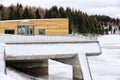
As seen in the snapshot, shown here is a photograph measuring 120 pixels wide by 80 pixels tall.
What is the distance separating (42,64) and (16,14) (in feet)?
128

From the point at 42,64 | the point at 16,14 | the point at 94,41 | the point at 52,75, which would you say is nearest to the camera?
the point at 94,41

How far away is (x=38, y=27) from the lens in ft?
83.8

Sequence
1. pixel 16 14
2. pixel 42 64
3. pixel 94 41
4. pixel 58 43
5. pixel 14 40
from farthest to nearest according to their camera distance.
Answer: pixel 16 14 < pixel 42 64 < pixel 94 41 < pixel 58 43 < pixel 14 40

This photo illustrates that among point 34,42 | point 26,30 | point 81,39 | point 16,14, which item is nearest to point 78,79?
point 81,39

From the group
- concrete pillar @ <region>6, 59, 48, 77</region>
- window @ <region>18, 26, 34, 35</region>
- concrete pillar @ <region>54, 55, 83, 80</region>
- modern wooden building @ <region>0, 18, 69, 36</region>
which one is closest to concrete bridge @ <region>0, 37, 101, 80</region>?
concrete pillar @ <region>54, 55, 83, 80</region>

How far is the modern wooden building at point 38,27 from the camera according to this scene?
81.7 ft

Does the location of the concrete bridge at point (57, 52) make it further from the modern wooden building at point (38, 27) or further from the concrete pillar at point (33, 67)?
the modern wooden building at point (38, 27)

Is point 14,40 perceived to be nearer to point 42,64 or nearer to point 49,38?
point 49,38

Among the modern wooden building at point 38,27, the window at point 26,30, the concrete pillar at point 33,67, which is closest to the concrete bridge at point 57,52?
the concrete pillar at point 33,67

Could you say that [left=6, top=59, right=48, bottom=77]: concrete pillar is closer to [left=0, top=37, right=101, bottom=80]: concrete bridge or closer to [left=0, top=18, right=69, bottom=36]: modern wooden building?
[left=0, top=18, right=69, bottom=36]: modern wooden building

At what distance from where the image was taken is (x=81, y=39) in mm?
20672

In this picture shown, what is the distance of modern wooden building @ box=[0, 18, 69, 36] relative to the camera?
2489 centimetres

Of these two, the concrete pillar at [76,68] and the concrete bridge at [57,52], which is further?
the concrete pillar at [76,68]

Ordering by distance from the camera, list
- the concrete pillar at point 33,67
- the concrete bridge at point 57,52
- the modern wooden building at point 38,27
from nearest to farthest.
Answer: the concrete bridge at point 57,52
the concrete pillar at point 33,67
the modern wooden building at point 38,27
